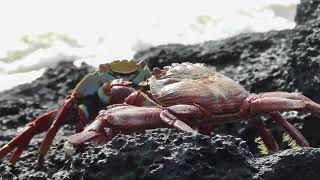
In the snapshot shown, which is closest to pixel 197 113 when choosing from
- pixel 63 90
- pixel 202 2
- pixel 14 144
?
pixel 14 144

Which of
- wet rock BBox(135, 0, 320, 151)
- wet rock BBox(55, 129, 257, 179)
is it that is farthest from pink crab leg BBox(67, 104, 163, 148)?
wet rock BBox(135, 0, 320, 151)

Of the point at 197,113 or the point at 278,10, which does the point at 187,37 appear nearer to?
the point at 278,10

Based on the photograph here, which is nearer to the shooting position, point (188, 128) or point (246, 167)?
point (246, 167)

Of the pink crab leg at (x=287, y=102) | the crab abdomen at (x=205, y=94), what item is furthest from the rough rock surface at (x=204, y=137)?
the pink crab leg at (x=287, y=102)

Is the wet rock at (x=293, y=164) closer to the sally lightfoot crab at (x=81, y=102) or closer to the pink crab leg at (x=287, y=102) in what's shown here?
the pink crab leg at (x=287, y=102)

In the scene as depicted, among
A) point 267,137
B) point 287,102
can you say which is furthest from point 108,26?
point 287,102
